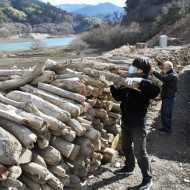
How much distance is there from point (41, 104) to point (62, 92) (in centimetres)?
58

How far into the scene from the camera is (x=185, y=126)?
11.2 metres

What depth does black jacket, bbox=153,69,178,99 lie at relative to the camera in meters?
9.99

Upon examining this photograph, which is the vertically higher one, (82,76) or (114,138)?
(82,76)

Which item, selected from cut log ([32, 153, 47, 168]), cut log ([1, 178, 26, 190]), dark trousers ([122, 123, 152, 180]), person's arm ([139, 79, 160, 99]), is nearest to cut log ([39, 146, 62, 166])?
cut log ([32, 153, 47, 168])

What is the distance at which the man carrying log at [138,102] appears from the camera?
6.64 metres

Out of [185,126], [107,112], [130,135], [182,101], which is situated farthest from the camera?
[182,101]

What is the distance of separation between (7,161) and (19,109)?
3.49 feet

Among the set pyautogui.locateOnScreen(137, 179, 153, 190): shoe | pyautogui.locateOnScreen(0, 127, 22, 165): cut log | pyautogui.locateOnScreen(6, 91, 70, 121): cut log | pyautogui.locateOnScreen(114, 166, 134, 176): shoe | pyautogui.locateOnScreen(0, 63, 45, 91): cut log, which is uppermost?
pyautogui.locateOnScreen(0, 63, 45, 91): cut log

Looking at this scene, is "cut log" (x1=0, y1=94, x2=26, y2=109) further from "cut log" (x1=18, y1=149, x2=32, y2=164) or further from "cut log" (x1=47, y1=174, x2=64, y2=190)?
"cut log" (x1=47, y1=174, x2=64, y2=190)

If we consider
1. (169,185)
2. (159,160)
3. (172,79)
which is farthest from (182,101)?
(169,185)

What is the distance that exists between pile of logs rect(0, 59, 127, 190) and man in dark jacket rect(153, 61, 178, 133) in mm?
2052

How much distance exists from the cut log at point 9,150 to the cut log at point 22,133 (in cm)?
20

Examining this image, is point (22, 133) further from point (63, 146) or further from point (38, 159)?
point (63, 146)

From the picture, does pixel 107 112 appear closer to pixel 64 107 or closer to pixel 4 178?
pixel 64 107
